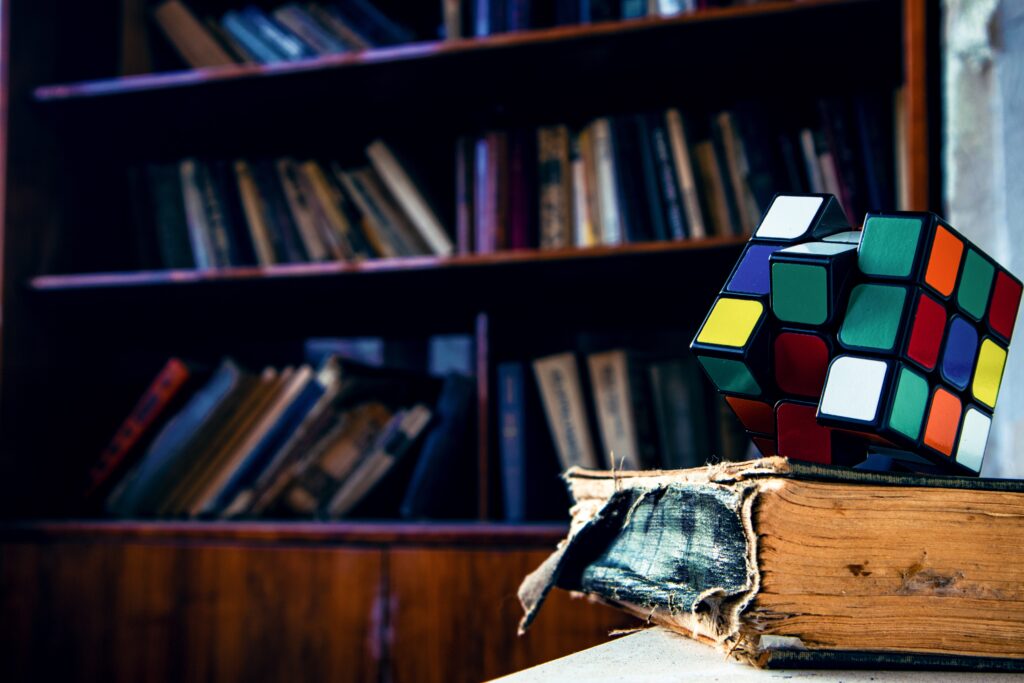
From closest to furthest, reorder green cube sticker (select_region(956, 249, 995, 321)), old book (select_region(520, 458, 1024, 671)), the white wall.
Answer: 1. old book (select_region(520, 458, 1024, 671))
2. green cube sticker (select_region(956, 249, 995, 321))
3. the white wall

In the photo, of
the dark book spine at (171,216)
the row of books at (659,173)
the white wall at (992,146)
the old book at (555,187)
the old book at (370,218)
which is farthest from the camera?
the dark book spine at (171,216)

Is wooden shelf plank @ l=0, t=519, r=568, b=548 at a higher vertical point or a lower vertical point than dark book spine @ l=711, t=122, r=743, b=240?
lower

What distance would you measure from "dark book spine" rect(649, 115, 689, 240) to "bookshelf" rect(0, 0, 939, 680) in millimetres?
69

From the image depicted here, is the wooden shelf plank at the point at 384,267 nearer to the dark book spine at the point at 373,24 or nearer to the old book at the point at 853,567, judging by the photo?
the dark book spine at the point at 373,24

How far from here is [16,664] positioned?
5.06ft

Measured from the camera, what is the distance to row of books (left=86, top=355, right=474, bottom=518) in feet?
5.18

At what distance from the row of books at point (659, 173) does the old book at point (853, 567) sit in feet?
3.47

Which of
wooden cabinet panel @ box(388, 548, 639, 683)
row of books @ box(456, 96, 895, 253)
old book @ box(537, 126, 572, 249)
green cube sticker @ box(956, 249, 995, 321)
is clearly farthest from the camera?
old book @ box(537, 126, 572, 249)

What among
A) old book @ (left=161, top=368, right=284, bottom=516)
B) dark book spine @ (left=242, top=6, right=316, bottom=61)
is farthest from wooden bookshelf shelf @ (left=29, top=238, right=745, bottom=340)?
dark book spine @ (left=242, top=6, right=316, bottom=61)

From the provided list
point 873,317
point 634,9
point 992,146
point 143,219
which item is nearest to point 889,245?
point 873,317

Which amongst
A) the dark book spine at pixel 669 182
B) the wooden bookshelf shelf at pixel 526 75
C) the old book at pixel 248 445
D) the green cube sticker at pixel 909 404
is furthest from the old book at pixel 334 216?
the green cube sticker at pixel 909 404

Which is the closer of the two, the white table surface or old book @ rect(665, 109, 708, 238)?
the white table surface

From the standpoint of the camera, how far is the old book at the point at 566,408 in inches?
60.2

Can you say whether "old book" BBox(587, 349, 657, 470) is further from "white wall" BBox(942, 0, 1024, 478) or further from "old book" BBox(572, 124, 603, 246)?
"white wall" BBox(942, 0, 1024, 478)
